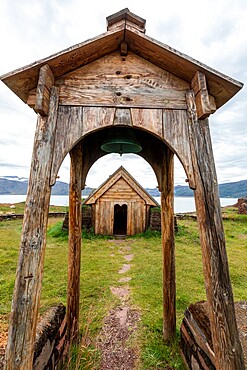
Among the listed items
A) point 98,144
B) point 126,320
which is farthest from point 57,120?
point 126,320

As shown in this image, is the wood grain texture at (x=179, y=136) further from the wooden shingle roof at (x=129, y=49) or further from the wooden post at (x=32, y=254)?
the wooden post at (x=32, y=254)

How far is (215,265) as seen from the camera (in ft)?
6.06

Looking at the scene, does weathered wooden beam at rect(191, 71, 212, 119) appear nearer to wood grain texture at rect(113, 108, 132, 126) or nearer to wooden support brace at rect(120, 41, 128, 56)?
wood grain texture at rect(113, 108, 132, 126)

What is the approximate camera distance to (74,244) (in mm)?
3387

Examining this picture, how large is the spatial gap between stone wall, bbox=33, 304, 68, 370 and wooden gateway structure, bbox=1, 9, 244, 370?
0.62 meters

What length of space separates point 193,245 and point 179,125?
9.59 meters

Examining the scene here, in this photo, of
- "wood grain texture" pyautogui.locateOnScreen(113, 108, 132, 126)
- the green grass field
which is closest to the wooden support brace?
"wood grain texture" pyautogui.locateOnScreen(113, 108, 132, 126)

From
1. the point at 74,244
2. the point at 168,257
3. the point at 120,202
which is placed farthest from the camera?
the point at 120,202

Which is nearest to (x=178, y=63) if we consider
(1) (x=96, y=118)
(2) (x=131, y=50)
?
(2) (x=131, y=50)

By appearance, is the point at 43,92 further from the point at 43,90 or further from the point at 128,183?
the point at 128,183

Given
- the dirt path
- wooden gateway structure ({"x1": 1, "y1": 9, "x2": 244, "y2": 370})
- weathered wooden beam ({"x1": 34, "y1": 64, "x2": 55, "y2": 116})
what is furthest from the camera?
the dirt path

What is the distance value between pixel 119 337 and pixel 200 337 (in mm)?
1693

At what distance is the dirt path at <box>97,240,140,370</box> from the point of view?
10.1 ft

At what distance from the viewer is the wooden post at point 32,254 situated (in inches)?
64.9
